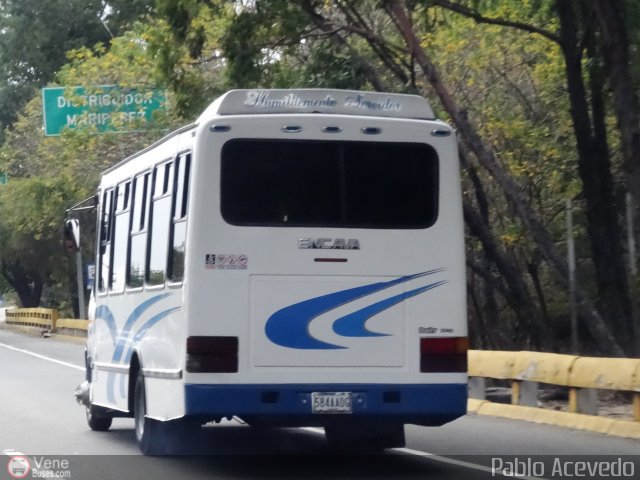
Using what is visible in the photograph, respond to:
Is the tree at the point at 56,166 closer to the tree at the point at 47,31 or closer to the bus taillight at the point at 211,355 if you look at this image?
the tree at the point at 47,31

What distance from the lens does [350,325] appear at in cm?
1078

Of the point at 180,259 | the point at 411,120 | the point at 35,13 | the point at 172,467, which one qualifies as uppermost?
the point at 35,13

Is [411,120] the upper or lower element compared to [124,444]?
upper

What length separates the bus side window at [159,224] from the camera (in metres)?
11.6

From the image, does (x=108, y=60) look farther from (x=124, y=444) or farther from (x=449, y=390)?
(x=449, y=390)

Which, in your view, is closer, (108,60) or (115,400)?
(115,400)

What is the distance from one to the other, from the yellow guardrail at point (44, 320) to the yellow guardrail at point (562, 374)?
28157 millimetres

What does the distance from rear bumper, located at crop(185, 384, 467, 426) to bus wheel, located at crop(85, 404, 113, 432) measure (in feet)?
15.1

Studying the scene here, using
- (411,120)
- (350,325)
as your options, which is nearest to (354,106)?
(411,120)

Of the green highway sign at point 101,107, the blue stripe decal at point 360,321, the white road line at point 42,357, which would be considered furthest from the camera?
the green highway sign at point 101,107

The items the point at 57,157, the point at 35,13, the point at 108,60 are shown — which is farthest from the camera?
the point at 35,13

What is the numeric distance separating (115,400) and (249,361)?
139 inches

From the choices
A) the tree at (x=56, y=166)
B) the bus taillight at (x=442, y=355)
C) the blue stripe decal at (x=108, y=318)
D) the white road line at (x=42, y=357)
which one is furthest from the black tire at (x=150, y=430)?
the white road line at (x=42, y=357)

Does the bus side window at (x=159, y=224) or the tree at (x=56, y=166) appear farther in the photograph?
the tree at (x=56, y=166)
